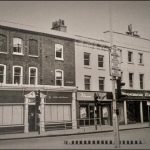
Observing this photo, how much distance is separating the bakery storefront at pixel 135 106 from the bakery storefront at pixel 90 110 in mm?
2916

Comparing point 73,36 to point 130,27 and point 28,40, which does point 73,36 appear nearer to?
point 28,40

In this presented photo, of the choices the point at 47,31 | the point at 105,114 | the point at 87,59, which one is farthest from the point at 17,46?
the point at 105,114

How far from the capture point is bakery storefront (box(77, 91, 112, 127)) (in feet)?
110

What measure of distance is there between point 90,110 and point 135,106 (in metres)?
8.75

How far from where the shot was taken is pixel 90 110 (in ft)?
114

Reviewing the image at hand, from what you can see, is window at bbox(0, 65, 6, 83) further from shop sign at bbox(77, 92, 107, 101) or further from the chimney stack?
the chimney stack

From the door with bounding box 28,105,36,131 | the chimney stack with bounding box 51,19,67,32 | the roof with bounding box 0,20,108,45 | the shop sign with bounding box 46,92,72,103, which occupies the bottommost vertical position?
the door with bounding box 28,105,36,131

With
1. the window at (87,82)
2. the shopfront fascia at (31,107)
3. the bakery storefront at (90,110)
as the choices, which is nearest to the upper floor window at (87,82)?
the window at (87,82)

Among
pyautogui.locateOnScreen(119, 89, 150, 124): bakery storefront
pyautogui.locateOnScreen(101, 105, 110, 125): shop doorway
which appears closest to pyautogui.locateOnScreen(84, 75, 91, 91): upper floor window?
pyautogui.locateOnScreen(101, 105, 110, 125): shop doorway

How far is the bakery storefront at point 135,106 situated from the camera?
38703mm

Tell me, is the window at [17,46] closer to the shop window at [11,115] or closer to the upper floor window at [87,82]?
the shop window at [11,115]

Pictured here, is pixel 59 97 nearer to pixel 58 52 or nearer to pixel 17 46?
pixel 58 52

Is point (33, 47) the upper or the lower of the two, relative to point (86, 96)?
upper

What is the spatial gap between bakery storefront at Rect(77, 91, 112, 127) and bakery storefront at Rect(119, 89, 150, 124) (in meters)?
2.92
